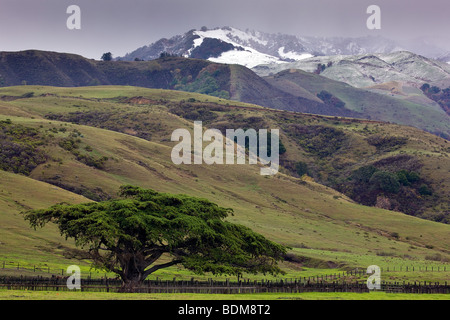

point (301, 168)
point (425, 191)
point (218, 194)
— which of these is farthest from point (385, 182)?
point (218, 194)

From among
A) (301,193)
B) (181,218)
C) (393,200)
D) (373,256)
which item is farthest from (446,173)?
(181,218)

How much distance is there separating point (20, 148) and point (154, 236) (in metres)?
78.5

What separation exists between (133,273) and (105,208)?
582 centimetres

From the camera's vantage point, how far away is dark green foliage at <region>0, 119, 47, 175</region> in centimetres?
11306

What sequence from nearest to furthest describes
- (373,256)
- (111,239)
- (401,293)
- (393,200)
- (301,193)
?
(111,239) < (401,293) < (373,256) < (301,193) < (393,200)

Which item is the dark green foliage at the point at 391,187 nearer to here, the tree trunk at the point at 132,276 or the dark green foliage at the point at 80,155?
the dark green foliage at the point at 80,155

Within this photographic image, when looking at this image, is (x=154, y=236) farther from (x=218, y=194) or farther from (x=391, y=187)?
(x=391, y=187)

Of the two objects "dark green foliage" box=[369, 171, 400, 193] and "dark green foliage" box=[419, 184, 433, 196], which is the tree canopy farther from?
"dark green foliage" box=[419, 184, 433, 196]

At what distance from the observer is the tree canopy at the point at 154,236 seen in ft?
161

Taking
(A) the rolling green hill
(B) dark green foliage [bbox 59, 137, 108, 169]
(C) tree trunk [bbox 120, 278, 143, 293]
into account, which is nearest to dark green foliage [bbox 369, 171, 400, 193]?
(A) the rolling green hill

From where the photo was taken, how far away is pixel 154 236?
161 ft

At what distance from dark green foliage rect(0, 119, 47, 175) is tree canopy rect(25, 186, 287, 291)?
211 feet
